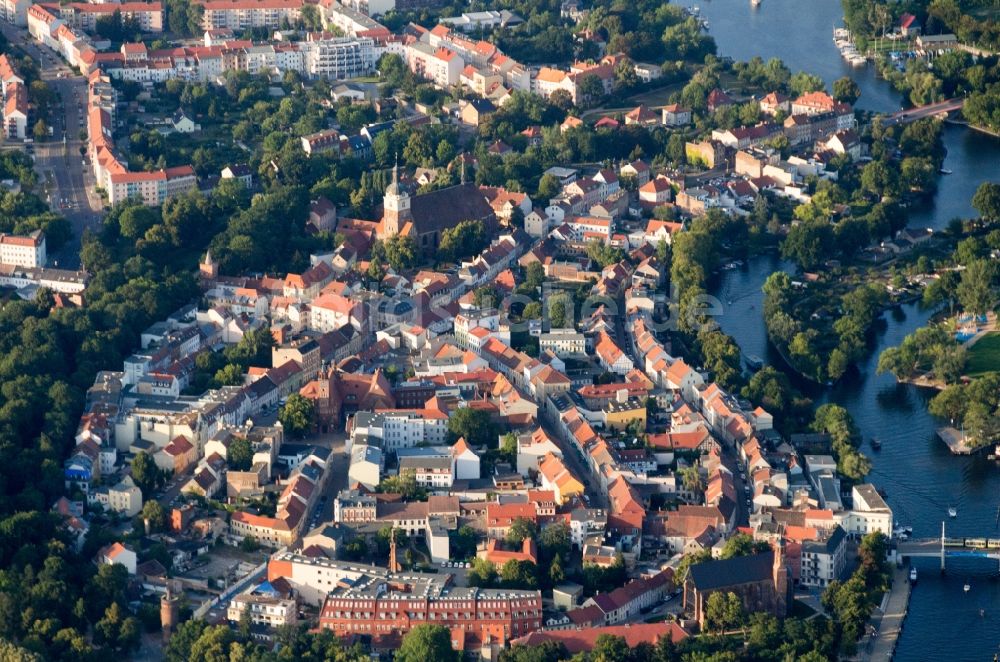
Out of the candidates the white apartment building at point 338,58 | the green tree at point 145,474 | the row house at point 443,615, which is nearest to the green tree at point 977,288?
the row house at point 443,615

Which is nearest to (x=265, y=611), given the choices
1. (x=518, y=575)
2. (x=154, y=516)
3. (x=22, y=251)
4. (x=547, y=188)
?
(x=154, y=516)

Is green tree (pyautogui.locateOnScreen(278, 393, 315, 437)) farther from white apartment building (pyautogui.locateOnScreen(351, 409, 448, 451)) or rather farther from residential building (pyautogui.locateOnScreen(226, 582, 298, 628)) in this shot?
residential building (pyautogui.locateOnScreen(226, 582, 298, 628))

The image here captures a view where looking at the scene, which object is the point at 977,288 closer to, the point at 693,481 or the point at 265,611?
the point at 693,481

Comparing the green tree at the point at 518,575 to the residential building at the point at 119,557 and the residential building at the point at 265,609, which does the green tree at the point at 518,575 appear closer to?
the residential building at the point at 265,609

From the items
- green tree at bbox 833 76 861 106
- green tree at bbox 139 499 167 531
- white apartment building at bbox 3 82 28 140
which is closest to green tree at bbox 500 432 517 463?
green tree at bbox 139 499 167 531

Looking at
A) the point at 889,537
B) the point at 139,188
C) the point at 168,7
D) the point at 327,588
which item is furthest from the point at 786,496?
the point at 168,7

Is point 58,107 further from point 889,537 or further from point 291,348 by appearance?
point 889,537
